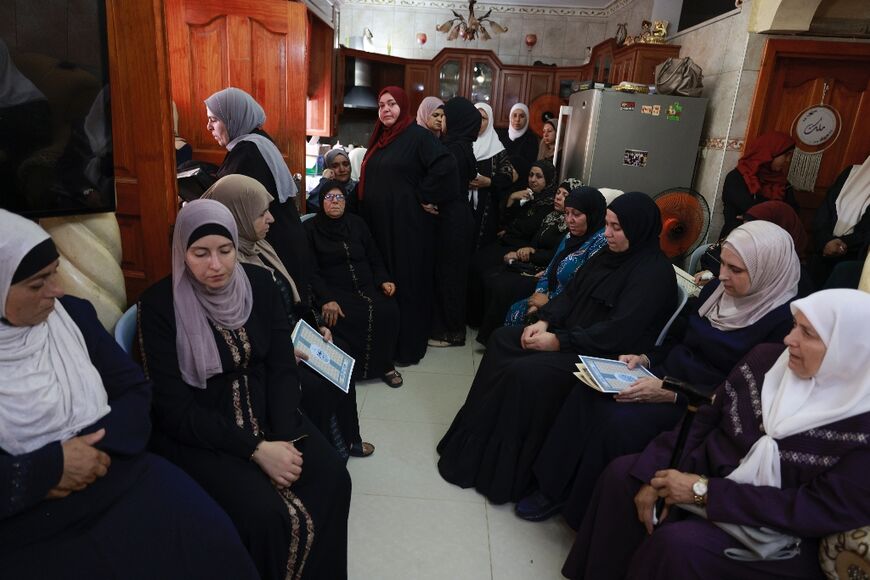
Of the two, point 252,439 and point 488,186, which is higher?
point 488,186

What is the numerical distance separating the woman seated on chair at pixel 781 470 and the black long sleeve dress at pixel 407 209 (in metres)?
2.03

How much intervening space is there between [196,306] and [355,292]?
155cm

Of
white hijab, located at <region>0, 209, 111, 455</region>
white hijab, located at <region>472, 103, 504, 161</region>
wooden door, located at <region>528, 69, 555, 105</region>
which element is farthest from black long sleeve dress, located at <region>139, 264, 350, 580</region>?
wooden door, located at <region>528, 69, 555, 105</region>

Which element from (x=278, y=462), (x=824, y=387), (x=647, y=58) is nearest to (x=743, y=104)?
(x=647, y=58)

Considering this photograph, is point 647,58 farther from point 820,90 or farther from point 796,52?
point 820,90

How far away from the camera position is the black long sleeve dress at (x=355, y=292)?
2.99m

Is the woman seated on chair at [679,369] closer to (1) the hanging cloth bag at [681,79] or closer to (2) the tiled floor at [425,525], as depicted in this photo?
(2) the tiled floor at [425,525]

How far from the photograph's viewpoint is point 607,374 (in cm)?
198

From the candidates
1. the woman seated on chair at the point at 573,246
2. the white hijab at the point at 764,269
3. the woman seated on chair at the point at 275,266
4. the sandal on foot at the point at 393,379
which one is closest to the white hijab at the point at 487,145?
the woman seated on chair at the point at 573,246

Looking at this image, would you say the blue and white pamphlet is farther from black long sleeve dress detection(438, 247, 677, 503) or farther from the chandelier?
the chandelier

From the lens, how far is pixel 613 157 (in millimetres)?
4062

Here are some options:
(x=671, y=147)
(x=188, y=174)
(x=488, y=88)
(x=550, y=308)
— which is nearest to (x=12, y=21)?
(x=188, y=174)

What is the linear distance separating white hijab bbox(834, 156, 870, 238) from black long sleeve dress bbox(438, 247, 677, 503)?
1770mm

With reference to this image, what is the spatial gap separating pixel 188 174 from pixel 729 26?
3.69m
